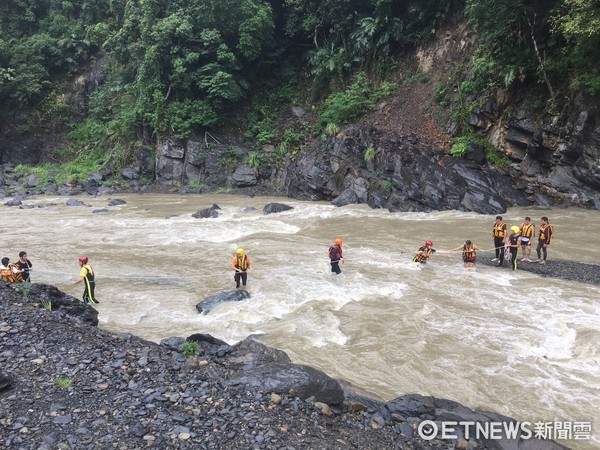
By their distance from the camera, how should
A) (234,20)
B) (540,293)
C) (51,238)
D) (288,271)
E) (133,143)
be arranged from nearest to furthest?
(540,293) < (288,271) < (51,238) < (234,20) < (133,143)

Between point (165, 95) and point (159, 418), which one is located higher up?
point (165, 95)

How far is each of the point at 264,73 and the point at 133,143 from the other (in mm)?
12309

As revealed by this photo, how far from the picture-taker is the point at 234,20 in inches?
1242

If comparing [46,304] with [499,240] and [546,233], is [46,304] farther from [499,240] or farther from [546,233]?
[546,233]

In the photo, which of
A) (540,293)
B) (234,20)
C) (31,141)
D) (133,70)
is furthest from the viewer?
(31,141)

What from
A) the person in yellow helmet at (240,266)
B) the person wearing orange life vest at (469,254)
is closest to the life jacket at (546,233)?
the person wearing orange life vest at (469,254)

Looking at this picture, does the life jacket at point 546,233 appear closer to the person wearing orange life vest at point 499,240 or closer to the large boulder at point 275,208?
the person wearing orange life vest at point 499,240

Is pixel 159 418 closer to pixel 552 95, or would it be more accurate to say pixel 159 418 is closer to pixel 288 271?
pixel 288 271

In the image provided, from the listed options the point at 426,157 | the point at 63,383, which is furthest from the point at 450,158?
the point at 63,383

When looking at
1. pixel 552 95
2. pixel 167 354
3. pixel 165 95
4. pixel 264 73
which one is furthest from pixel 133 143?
pixel 167 354

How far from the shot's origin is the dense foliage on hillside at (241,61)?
23250mm

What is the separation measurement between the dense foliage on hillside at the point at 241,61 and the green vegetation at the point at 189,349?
70.8ft

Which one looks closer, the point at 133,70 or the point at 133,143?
the point at 133,143

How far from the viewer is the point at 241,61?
33.9 meters
